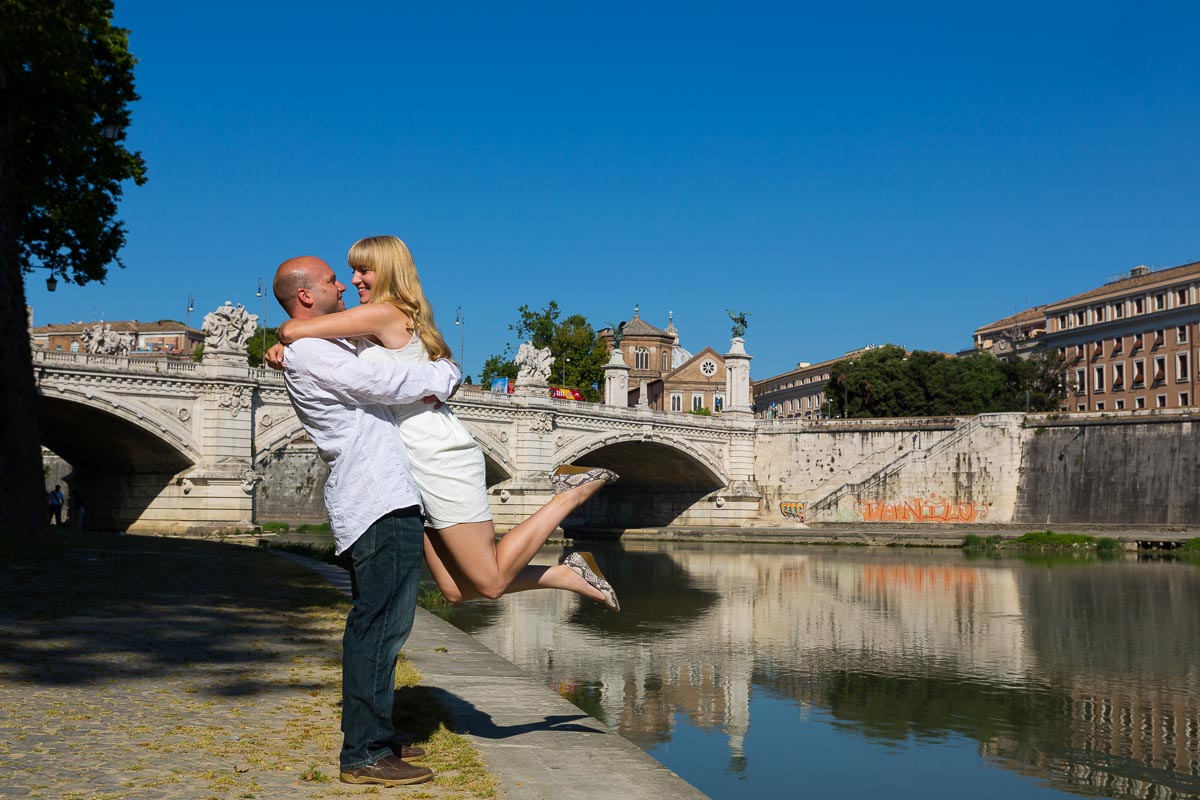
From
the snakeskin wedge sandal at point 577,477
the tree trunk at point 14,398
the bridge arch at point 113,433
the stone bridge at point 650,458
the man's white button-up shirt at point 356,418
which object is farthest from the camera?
the stone bridge at point 650,458

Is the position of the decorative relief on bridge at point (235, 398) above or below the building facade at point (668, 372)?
below

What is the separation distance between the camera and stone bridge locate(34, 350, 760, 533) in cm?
3516

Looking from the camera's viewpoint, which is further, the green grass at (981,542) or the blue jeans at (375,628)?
the green grass at (981,542)

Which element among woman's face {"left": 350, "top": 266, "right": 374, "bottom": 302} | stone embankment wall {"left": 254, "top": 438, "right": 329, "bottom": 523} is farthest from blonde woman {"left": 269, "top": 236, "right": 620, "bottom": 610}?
stone embankment wall {"left": 254, "top": 438, "right": 329, "bottom": 523}

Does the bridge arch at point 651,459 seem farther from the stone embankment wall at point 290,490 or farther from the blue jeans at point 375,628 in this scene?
the blue jeans at point 375,628

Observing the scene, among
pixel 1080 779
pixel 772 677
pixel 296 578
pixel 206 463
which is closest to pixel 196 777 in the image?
pixel 1080 779

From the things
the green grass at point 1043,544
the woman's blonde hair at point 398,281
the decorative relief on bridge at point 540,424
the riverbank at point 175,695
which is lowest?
the green grass at point 1043,544

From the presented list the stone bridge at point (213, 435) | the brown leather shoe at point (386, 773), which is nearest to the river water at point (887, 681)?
the brown leather shoe at point (386, 773)

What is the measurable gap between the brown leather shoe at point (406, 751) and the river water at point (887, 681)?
11.5ft

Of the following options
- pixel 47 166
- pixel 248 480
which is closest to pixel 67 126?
pixel 47 166

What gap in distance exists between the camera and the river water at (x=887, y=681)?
8.41 metres

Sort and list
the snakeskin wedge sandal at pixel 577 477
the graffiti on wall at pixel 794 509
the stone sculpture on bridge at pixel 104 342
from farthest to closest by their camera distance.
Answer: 1. the graffiti on wall at pixel 794 509
2. the stone sculpture on bridge at pixel 104 342
3. the snakeskin wedge sandal at pixel 577 477

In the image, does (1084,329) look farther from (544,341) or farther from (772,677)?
(772,677)

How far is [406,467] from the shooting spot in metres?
4.66
